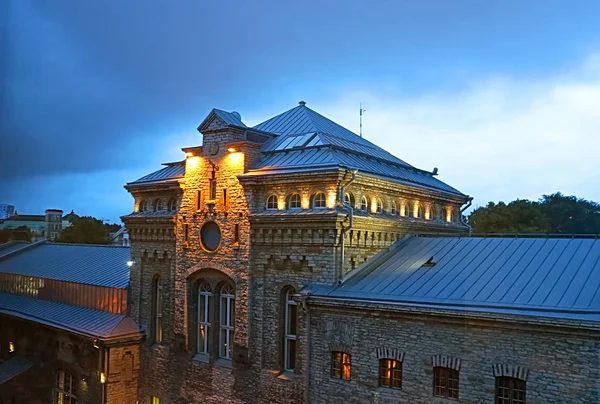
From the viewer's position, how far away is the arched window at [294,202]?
66.4ft

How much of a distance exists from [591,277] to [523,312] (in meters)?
2.86

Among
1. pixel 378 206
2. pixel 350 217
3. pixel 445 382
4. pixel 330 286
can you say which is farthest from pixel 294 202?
pixel 445 382

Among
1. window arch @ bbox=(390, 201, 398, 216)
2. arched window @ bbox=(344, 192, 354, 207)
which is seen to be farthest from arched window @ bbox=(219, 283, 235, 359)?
window arch @ bbox=(390, 201, 398, 216)

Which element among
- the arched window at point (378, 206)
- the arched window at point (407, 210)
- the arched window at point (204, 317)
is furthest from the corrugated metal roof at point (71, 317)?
the arched window at point (407, 210)

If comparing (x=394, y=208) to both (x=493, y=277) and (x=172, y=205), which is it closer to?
(x=493, y=277)

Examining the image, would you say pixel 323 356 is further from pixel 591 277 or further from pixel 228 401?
pixel 591 277

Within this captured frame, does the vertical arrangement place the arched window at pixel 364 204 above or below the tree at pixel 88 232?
above

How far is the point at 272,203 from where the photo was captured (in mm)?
20906

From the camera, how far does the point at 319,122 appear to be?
25.1 meters

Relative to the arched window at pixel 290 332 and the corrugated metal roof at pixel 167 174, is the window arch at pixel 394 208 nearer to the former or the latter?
the arched window at pixel 290 332

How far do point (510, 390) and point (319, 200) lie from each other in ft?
28.1

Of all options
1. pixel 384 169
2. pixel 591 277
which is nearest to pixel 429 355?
pixel 591 277

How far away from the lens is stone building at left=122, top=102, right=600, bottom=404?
14.8 meters

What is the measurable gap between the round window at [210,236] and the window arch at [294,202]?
3327mm
